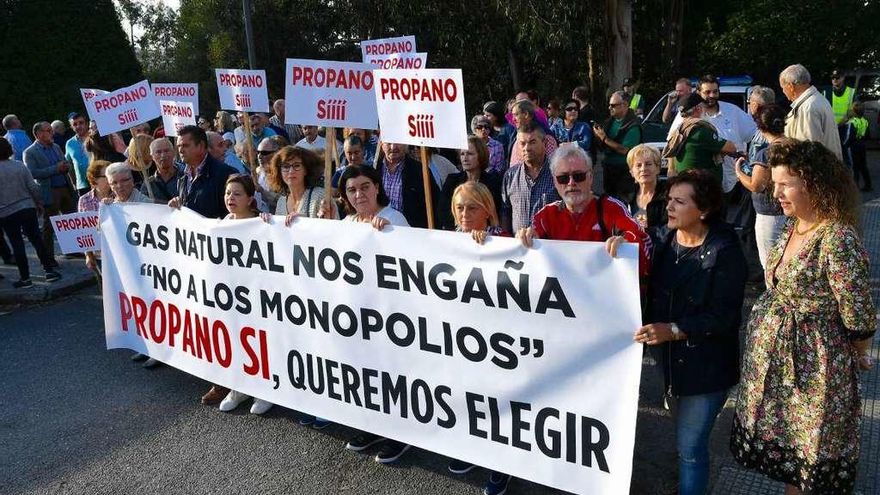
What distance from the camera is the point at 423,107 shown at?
13.1 feet

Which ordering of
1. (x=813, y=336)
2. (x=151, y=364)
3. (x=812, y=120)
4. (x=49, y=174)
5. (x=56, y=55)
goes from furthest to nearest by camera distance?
(x=56, y=55)
(x=49, y=174)
(x=151, y=364)
(x=812, y=120)
(x=813, y=336)

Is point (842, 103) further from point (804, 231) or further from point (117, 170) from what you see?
point (117, 170)

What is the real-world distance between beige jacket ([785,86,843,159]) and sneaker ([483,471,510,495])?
3.37 meters

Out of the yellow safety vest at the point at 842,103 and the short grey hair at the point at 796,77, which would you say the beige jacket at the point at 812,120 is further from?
the yellow safety vest at the point at 842,103

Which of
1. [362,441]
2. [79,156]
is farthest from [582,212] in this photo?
[79,156]

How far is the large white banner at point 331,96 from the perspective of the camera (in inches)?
187

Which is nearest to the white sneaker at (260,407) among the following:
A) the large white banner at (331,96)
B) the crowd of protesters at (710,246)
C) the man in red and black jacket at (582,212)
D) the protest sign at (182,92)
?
the crowd of protesters at (710,246)

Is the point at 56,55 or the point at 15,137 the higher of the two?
the point at 56,55

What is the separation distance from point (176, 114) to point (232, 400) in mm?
3577

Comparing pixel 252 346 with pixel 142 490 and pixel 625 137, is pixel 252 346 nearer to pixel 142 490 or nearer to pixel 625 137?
pixel 142 490

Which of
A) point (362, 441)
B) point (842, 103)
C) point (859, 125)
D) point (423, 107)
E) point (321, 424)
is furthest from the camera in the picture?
point (842, 103)

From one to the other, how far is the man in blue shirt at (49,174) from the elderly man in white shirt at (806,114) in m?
8.63

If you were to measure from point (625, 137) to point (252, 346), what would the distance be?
5.38 metres

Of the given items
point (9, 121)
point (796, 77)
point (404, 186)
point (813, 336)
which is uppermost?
point (9, 121)
